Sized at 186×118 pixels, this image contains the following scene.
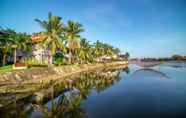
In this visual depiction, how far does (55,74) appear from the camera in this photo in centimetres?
4216

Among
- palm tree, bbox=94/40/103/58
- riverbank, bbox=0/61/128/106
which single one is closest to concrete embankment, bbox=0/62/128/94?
riverbank, bbox=0/61/128/106

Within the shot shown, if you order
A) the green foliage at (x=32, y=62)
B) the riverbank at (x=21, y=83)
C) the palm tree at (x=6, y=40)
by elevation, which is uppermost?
the palm tree at (x=6, y=40)

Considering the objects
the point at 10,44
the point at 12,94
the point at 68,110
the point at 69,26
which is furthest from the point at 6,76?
the point at 69,26

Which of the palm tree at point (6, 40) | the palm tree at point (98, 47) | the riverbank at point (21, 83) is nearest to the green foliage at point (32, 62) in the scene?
the riverbank at point (21, 83)

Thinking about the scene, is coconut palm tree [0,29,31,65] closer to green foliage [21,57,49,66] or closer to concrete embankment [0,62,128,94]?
green foliage [21,57,49,66]

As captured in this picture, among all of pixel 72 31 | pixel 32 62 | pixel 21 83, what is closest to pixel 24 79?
pixel 21 83

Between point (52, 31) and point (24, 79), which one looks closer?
point (24, 79)

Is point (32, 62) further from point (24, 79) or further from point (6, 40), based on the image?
point (24, 79)

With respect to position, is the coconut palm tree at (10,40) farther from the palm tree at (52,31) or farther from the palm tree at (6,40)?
the palm tree at (52,31)

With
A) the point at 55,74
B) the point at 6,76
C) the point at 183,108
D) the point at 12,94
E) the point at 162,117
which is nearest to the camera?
the point at 162,117

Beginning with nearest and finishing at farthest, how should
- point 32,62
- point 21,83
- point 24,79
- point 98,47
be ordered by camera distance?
point 21,83 → point 24,79 → point 32,62 → point 98,47

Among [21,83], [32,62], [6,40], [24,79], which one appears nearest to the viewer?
[21,83]

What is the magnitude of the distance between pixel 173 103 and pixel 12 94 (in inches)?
708

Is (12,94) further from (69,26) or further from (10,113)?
(69,26)
